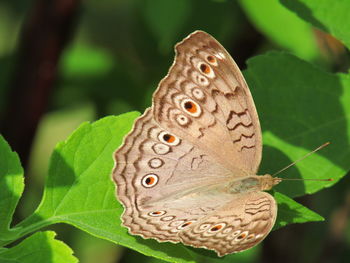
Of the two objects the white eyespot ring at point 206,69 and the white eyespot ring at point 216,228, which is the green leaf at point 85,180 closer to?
the white eyespot ring at point 216,228

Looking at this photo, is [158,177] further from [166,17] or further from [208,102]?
[166,17]

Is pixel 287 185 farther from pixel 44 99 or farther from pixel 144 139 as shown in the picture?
pixel 44 99

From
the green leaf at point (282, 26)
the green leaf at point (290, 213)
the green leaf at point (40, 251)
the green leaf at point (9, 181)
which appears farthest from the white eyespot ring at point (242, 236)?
the green leaf at point (282, 26)

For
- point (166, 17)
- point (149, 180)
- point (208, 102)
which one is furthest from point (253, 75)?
point (166, 17)

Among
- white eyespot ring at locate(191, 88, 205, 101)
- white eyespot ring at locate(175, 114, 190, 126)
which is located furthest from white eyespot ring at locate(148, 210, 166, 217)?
white eyespot ring at locate(191, 88, 205, 101)

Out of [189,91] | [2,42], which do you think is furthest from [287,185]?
[2,42]

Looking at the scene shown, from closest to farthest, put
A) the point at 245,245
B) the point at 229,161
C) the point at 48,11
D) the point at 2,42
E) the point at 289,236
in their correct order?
the point at 245,245
the point at 229,161
the point at 48,11
the point at 289,236
the point at 2,42
